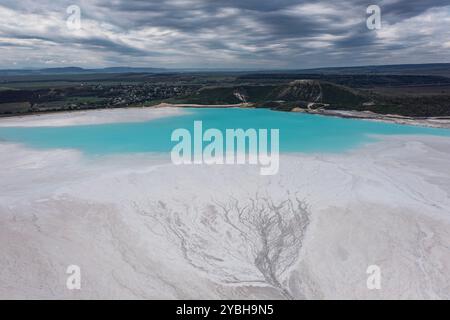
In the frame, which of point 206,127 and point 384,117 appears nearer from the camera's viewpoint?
point 206,127

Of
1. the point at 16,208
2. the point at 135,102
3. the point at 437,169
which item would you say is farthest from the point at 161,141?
the point at 135,102

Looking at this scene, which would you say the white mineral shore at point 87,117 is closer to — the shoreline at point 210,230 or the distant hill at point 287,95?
the distant hill at point 287,95

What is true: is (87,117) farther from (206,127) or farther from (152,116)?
(206,127)

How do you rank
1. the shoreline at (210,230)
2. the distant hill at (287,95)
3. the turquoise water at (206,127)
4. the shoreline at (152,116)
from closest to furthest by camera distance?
the shoreline at (210,230) < the turquoise water at (206,127) < the shoreline at (152,116) < the distant hill at (287,95)

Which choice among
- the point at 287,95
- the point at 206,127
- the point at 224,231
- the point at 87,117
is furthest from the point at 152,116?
the point at 224,231

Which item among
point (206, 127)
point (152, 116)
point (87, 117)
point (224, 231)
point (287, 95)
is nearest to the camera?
point (224, 231)

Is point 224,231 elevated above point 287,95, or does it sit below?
below

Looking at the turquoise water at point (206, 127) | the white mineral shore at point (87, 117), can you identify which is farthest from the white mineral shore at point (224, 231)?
the white mineral shore at point (87, 117)
